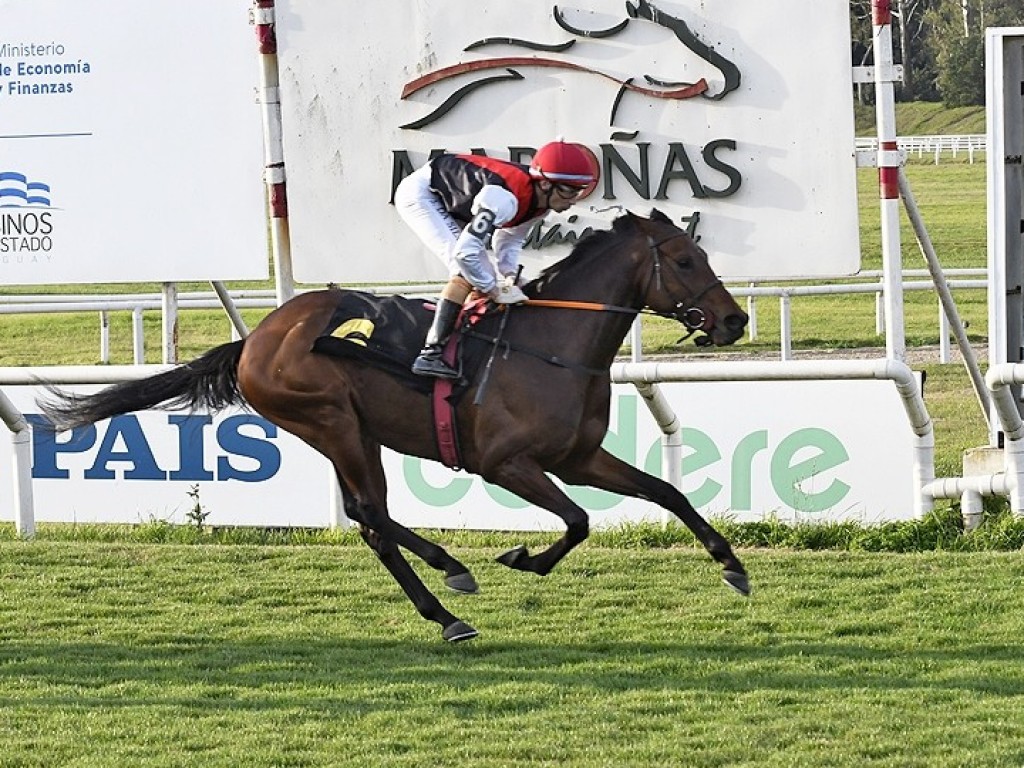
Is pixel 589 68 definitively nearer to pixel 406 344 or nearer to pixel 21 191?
pixel 406 344

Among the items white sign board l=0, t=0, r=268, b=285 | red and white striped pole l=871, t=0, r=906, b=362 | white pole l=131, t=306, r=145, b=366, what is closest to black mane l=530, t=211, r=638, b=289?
red and white striped pole l=871, t=0, r=906, b=362

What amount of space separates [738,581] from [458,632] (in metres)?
0.94

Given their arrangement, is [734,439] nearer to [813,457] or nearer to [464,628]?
[813,457]

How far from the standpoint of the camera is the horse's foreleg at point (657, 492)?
577 centimetres

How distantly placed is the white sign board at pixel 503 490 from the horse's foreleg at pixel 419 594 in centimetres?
190

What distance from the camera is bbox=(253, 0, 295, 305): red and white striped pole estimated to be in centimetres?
812

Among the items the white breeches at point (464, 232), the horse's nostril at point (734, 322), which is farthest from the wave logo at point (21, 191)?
the horse's nostril at point (734, 322)

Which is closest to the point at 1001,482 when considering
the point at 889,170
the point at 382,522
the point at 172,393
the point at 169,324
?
the point at 889,170

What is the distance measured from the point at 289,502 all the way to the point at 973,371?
3.13 metres

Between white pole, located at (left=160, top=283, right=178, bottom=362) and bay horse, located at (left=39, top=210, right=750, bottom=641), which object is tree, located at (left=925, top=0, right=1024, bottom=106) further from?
bay horse, located at (left=39, top=210, right=750, bottom=641)

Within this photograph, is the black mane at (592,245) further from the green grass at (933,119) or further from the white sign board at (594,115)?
the green grass at (933,119)

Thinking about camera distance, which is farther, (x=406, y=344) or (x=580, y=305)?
(x=406, y=344)

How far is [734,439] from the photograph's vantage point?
793 cm

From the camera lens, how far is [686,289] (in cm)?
593
